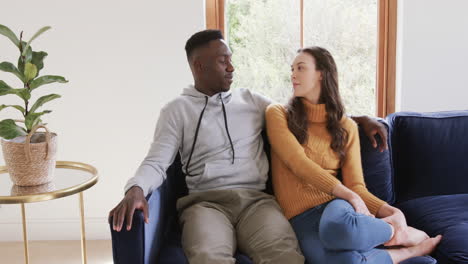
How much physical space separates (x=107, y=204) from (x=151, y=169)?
1.20 m

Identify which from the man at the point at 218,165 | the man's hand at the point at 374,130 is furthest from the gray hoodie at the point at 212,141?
the man's hand at the point at 374,130

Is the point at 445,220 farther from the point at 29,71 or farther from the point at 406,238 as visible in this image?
the point at 29,71

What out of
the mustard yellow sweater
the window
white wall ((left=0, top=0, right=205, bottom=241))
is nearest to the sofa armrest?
the mustard yellow sweater

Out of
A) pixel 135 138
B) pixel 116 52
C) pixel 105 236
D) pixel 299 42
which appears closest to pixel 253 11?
pixel 299 42

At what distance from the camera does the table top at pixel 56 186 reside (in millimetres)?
1682

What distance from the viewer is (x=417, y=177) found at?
2.10m

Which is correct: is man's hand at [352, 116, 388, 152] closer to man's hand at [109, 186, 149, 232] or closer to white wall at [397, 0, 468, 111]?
white wall at [397, 0, 468, 111]

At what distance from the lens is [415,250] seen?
5.56 feet

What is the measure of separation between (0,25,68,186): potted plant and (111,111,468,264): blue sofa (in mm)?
432

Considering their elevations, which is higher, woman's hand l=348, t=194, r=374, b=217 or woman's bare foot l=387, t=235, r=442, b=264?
woman's hand l=348, t=194, r=374, b=217

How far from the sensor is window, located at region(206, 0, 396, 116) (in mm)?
2824

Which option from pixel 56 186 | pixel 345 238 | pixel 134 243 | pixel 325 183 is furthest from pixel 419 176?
pixel 56 186

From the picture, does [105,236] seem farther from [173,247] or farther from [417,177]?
[417,177]

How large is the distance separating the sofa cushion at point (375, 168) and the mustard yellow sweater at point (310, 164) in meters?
0.08
